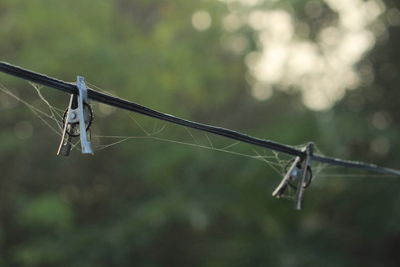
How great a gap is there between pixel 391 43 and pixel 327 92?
5.34ft

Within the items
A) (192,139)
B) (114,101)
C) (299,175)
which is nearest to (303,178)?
(299,175)

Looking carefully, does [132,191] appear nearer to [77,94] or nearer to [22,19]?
[22,19]

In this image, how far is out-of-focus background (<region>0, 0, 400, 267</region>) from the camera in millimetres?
9562

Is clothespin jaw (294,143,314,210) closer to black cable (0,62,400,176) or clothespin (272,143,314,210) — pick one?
clothespin (272,143,314,210)

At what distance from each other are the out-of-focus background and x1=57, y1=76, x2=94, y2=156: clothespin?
6.70 meters

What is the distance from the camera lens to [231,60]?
1268 cm

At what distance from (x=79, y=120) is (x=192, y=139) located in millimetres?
8159

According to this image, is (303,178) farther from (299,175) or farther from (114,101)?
(114,101)

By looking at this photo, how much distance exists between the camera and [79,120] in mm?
2371

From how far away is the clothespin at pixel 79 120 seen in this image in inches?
91.7

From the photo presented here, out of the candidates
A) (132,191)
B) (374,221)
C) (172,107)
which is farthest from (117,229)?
(374,221)

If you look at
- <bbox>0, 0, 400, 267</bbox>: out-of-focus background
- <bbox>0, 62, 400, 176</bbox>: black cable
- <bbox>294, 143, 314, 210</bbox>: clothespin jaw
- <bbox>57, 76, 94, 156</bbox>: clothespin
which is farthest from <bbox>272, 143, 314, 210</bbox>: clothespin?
<bbox>0, 0, 400, 267</bbox>: out-of-focus background

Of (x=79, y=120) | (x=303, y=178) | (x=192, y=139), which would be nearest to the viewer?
(x=79, y=120)

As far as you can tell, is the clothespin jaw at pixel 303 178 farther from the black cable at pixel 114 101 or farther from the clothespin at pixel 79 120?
the clothespin at pixel 79 120
